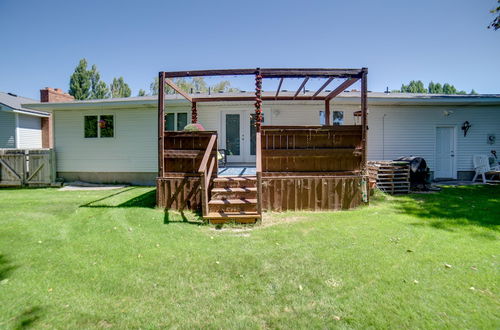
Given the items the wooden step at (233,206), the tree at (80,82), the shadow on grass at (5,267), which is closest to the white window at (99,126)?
the wooden step at (233,206)

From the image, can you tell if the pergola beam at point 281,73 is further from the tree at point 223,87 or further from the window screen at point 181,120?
the tree at point 223,87

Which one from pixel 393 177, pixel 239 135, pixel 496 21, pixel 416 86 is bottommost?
pixel 393 177

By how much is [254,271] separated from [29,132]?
1457 cm

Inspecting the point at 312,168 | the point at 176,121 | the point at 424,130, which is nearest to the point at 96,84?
the point at 176,121

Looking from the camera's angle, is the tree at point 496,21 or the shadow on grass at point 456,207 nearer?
the shadow on grass at point 456,207

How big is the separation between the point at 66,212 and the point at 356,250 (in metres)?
6.12

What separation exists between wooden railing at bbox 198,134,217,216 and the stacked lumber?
5.00 m

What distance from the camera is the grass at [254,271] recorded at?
86.7 inches

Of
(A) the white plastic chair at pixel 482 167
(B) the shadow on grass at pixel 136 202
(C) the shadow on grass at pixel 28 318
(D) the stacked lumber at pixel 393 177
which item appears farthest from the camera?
(A) the white plastic chair at pixel 482 167

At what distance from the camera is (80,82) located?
3347cm

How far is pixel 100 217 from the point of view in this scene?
5.26 meters

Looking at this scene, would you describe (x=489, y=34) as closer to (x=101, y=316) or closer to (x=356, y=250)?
(x=356, y=250)

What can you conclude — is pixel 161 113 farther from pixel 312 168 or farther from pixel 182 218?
pixel 312 168

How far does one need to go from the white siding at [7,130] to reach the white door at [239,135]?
989 cm
